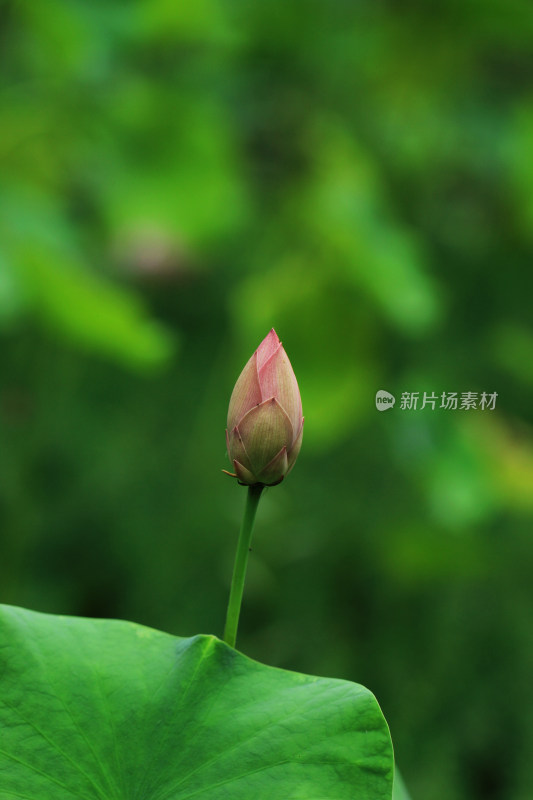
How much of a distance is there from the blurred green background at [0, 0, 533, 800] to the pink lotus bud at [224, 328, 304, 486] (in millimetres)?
737

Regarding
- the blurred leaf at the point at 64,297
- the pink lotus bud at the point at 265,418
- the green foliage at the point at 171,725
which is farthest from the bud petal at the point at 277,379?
the blurred leaf at the point at 64,297

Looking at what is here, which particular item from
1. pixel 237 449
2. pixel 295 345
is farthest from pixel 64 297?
pixel 237 449

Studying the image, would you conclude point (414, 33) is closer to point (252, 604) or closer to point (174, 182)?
point (174, 182)

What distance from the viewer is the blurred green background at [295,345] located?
1451mm

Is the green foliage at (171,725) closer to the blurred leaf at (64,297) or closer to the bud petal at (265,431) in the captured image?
the bud petal at (265,431)

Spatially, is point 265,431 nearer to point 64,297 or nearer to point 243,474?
point 243,474

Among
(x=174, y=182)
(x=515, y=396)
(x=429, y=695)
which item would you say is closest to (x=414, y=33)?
(x=174, y=182)

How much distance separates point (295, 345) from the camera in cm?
158

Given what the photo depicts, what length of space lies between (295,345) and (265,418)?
1.18 m

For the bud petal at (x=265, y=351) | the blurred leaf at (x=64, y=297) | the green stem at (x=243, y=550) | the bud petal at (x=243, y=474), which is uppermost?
the blurred leaf at (x=64, y=297)

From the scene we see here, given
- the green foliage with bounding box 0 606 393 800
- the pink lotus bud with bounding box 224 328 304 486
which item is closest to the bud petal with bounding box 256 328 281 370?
the pink lotus bud with bounding box 224 328 304 486

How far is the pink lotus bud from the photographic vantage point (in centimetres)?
41

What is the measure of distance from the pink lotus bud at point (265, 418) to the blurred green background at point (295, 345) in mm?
737

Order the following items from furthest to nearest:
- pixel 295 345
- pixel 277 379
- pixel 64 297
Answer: pixel 295 345 → pixel 64 297 → pixel 277 379
